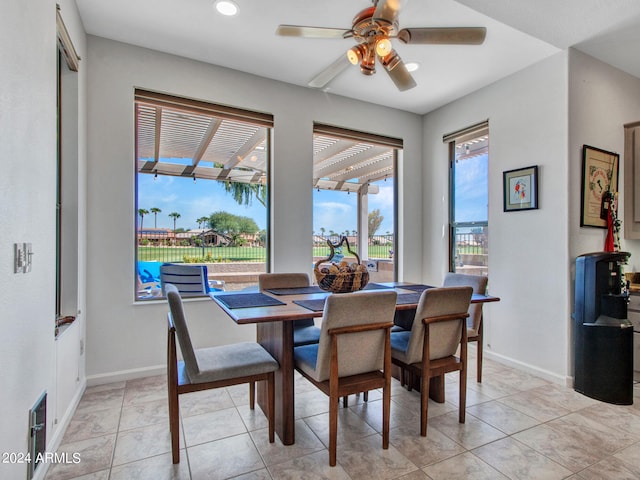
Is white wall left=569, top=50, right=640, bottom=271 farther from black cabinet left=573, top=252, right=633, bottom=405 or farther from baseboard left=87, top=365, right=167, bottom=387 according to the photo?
baseboard left=87, top=365, right=167, bottom=387

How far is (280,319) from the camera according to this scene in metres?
1.80

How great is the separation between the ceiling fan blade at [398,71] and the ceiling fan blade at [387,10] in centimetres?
29

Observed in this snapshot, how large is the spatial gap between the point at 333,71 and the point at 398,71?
0.46 metres

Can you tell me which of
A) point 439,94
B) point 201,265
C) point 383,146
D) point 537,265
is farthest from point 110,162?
point 537,265

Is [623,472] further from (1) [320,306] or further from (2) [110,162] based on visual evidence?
(2) [110,162]

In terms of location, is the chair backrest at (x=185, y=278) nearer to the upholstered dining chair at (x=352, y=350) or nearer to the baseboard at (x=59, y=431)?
the baseboard at (x=59, y=431)

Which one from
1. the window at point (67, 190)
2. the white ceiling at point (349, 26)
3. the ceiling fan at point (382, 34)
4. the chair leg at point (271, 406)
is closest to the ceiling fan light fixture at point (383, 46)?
the ceiling fan at point (382, 34)

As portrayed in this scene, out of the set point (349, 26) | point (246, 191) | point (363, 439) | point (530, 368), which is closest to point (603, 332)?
point (530, 368)

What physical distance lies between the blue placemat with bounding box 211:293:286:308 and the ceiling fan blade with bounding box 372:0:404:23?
1.69 meters

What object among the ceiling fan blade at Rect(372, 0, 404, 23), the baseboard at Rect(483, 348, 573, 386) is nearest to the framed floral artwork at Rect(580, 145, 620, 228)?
the baseboard at Rect(483, 348, 573, 386)

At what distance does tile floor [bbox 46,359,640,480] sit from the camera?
5.82ft

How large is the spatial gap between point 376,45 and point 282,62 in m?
1.50

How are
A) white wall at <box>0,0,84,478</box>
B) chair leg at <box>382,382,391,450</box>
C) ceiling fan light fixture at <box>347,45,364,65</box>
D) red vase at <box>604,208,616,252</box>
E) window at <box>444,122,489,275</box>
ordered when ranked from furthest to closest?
window at <box>444,122,489,275</box> < red vase at <box>604,208,616,252</box> < ceiling fan light fixture at <box>347,45,364,65</box> < chair leg at <box>382,382,391,450</box> < white wall at <box>0,0,84,478</box>

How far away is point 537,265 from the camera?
10.2ft
